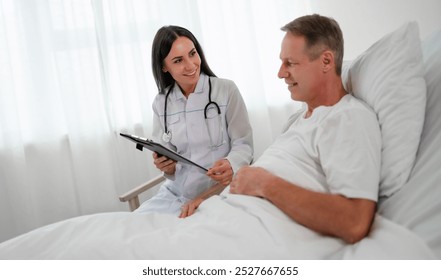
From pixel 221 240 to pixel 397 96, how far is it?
549 millimetres

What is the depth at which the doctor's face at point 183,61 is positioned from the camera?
1421mm

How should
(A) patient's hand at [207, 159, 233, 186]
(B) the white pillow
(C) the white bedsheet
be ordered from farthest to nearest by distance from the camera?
(A) patient's hand at [207, 159, 233, 186] < (B) the white pillow < (C) the white bedsheet

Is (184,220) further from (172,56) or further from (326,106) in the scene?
(172,56)

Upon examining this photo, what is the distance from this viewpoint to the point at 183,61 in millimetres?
1433

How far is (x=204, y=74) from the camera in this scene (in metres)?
1.56

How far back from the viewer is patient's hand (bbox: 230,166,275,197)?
0.97m

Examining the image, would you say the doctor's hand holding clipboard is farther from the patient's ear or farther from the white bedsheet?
the patient's ear

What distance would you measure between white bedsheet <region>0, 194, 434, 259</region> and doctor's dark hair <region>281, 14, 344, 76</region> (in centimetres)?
42

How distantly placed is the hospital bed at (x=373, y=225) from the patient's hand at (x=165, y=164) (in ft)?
1.29

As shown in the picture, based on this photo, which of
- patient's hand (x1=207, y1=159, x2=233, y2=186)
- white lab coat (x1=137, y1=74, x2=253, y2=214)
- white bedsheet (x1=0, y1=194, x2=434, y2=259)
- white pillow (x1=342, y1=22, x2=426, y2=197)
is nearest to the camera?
white bedsheet (x1=0, y1=194, x2=434, y2=259)

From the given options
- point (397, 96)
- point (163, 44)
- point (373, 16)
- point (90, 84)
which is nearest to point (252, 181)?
point (397, 96)

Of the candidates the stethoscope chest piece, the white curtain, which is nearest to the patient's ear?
the stethoscope chest piece

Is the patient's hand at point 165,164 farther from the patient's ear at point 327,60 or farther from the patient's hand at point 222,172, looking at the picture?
the patient's ear at point 327,60
